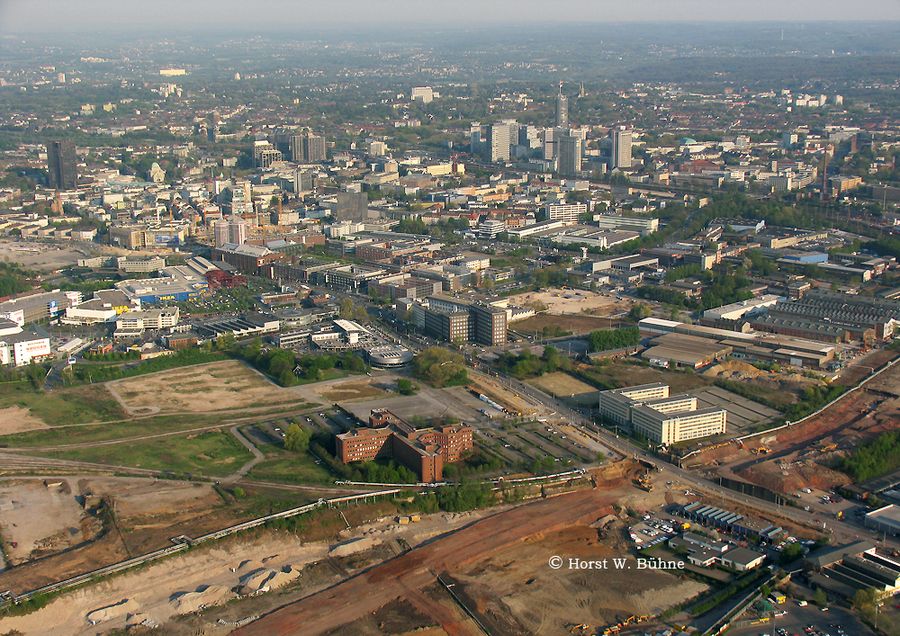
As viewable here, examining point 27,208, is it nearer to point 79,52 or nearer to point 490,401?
point 490,401

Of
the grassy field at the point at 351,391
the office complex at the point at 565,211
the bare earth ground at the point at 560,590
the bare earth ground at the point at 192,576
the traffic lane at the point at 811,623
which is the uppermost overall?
the bare earth ground at the point at 192,576

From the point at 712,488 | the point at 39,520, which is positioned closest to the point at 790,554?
the point at 712,488

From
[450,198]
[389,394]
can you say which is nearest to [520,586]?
[389,394]

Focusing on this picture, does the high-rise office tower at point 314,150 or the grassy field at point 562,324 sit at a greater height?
the high-rise office tower at point 314,150

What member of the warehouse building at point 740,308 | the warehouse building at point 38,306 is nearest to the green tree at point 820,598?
the warehouse building at point 740,308

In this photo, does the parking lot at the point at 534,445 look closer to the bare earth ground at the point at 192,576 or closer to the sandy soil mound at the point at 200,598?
the bare earth ground at the point at 192,576

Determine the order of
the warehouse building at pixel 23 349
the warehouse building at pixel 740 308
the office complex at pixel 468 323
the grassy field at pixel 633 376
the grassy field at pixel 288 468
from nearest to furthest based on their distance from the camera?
the grassy field at pixel 288 468 < the grassy field at pixel 633 376 < the warehouse building at pixel 23 349 < the office complex at pixel 468 323 < the warehouse building at pixel 740 308

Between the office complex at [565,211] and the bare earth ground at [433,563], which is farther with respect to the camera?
the office complex at [565,211]

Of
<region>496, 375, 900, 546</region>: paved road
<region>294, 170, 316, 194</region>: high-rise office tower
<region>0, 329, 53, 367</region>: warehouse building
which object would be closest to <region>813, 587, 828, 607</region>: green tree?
<region>496, 375, 900, 546</region>: paved road

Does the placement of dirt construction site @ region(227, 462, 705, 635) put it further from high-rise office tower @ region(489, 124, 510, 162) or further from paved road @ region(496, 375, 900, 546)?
high-rise office tower @ region(489, 124, 510, 162)
